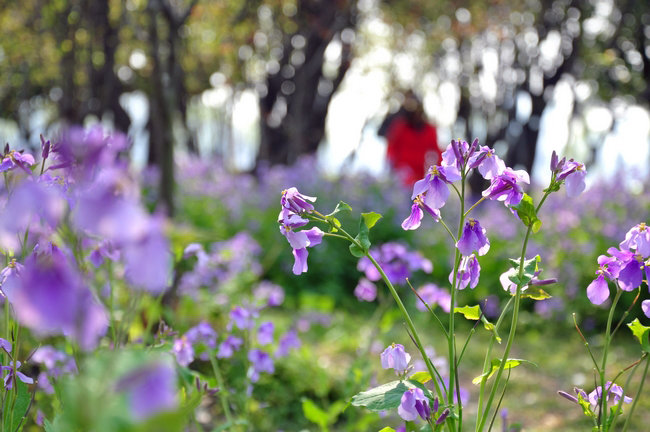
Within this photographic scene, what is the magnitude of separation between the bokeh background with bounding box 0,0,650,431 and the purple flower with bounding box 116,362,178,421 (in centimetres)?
19

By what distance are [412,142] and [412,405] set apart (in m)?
7.82

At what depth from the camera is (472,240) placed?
Result: 1.14 meters

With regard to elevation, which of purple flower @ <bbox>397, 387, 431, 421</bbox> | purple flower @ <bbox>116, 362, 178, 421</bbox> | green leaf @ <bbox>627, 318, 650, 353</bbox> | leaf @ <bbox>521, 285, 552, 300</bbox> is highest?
purple flower @ <bbox>116, 362, 178, 421</bbox>

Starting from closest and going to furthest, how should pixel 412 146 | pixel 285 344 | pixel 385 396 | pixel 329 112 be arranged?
1. pixel 385 396
2. pixel 285 344
3. pixel 412 146
4. pixel 329 112

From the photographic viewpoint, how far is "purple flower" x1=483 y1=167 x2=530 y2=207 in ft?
3.73

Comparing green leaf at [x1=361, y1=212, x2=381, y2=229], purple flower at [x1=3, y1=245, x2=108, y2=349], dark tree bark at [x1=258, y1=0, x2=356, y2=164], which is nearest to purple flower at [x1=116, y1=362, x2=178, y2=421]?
purple flower at [x1=3, y1=245, x2=108, y2=349]

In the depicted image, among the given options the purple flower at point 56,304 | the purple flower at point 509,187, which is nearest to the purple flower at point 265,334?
the purple flower at point 509,187

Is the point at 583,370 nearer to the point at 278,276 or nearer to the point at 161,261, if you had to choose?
the point at 278,276

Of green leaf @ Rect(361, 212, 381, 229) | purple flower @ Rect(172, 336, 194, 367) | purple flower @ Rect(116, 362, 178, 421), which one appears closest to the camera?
purple flower @ Rect(116, 362, 178, 421)

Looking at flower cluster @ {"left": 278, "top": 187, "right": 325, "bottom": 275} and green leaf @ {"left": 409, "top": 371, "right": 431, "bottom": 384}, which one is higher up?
flower cluster @ {"left": 278, "top": 187, "right": 325, "bottom": 275}

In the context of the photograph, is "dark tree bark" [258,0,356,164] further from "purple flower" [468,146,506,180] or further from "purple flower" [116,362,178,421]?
"purple flower" [116,362,178,421]

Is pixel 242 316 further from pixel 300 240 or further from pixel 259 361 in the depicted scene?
pixel 300 240

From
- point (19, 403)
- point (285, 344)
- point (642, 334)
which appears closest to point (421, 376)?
point (642, 334)

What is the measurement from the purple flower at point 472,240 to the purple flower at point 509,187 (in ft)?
0.21
